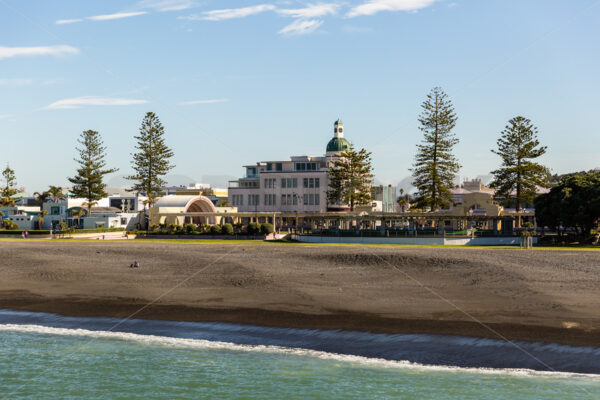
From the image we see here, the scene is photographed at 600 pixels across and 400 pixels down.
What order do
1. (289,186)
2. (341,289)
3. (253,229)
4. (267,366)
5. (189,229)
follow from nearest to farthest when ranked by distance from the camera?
(267,366) → (341,289) → (253,229) → (189,229) → (289,186)

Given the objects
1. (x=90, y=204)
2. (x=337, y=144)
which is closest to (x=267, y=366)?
(x=90, y=204)

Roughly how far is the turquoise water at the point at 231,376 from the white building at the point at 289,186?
265 feet

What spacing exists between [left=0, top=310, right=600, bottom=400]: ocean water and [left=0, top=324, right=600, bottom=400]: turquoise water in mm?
33

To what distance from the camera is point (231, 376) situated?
18469 millimetres

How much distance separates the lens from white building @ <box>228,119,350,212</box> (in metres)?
102

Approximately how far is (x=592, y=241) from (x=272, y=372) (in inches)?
1946

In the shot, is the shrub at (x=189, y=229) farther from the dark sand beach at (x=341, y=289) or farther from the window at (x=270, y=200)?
the window at (x=270, y=200)

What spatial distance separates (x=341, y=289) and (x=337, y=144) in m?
82.8

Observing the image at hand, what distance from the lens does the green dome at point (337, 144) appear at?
10894cm

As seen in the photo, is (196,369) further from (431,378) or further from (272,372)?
(431,378)

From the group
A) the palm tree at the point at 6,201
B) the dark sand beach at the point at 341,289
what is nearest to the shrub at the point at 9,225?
the palm tree at the point at 6,201

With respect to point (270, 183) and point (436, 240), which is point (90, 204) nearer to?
point (270, 183)

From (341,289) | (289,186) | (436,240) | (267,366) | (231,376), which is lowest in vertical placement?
(231,376)

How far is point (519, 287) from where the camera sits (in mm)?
27797
